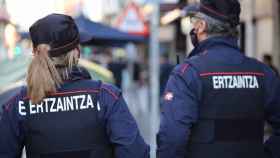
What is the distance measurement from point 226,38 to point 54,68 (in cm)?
117

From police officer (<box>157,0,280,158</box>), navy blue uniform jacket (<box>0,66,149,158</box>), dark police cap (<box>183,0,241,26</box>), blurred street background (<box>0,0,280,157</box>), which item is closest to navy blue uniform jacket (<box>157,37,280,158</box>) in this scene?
police officer (<box>157,0,280,158</box>)

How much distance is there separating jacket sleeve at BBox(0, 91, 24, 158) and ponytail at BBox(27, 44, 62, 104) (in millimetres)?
141

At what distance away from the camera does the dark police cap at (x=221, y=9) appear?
15.4 ft

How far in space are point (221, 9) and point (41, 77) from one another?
1.28 m

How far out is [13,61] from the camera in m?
10.9

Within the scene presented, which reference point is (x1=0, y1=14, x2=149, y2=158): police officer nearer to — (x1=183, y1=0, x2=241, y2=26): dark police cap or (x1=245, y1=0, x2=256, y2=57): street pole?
(x1=183, y1=0, x2=241, y2=26): dark police cap

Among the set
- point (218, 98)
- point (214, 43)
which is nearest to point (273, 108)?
point (218, 98)

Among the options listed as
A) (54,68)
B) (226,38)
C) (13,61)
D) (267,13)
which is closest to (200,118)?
(226,38)

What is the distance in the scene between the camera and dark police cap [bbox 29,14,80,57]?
4199mm

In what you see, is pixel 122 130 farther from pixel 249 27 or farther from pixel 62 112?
pixel 249 27

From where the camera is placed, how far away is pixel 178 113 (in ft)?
14.5

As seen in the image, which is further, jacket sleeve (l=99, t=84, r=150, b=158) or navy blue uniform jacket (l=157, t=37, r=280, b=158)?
navy blue uniform jacket (l=157, t=37, r=280, b=158)

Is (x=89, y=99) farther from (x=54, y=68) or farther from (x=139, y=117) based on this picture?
(x=139, y=117)

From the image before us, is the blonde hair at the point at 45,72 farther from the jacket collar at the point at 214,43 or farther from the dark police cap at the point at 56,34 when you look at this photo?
the jacket collar at the point at 214,43
